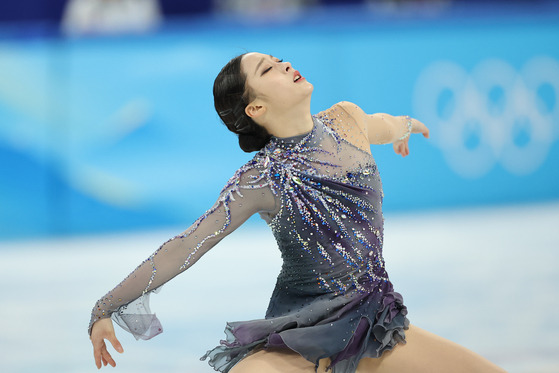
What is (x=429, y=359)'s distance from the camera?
95.7 inches

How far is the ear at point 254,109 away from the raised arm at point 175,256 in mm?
228

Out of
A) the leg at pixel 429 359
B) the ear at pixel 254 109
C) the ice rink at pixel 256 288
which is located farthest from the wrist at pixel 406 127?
the ice rink at pixel 256 288

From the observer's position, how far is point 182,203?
6.49m

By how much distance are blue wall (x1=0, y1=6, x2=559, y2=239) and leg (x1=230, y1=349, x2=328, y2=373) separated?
4123 mm

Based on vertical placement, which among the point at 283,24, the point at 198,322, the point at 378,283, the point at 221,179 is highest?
the point at 283,24

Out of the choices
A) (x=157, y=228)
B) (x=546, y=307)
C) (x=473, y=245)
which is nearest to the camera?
(x=546, y=307)

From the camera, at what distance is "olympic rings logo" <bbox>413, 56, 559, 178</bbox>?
21.8 ft

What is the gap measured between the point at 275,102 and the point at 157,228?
4.10 metres

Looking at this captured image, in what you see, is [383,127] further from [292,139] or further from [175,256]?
[175,256]

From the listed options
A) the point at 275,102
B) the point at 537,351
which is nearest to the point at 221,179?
the point at 537,351

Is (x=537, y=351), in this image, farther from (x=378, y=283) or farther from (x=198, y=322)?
(x=198, y=322)

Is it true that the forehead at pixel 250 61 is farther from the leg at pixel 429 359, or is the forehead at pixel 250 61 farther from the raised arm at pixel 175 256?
the leg at pixel 429 359

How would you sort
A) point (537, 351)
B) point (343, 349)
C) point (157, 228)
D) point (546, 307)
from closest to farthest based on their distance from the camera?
1. point (343, 349)
2. point (537, 351)
3. point (546, 307)
4. point (157, 228)

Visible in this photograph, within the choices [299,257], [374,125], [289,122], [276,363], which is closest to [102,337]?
[276,363]
